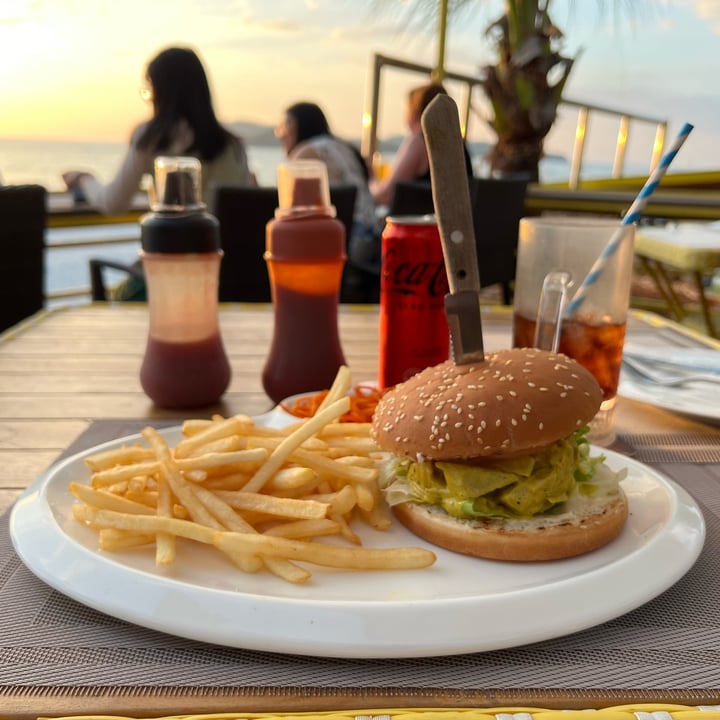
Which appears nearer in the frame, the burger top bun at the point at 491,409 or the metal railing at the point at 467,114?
the burger top bun at the point at 491,409

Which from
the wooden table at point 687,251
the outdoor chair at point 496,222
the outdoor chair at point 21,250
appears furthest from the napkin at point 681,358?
the wooden table at point 687,251

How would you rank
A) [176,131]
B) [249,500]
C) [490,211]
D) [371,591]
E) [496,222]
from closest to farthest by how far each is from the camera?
[371,591] → [249,500] → [176,131] → [490,211] → [496,222]

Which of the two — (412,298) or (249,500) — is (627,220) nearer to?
(412,298)

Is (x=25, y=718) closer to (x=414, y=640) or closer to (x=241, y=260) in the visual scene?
(x=414, y=640)

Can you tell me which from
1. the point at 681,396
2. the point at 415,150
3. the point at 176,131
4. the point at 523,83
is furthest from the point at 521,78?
the point at 681,396

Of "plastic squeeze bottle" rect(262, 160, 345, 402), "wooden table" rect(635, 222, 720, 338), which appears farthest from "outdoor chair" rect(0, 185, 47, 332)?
"wooden table" rect(635, 222, 720, 338)

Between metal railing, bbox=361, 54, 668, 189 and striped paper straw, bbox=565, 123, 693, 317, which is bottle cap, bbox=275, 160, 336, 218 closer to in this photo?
striped paper straw, bbox=565, 123, 693, 317

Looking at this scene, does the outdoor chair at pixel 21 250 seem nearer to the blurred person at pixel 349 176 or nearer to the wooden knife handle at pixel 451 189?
the blurred person at pixel 349 176
